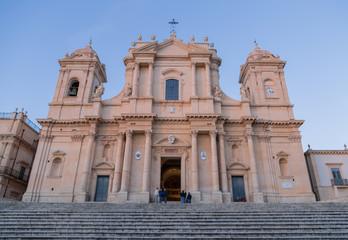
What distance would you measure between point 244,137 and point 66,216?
49.5ft

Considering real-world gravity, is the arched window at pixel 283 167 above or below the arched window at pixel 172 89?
below

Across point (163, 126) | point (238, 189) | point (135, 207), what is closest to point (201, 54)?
point (163, 126)

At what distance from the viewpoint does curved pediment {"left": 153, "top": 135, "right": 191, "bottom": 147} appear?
21969 millimetres

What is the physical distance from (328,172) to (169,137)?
50.4ft

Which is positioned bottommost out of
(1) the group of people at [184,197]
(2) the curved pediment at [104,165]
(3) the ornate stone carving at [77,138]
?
(1) the group of people at [184,197]

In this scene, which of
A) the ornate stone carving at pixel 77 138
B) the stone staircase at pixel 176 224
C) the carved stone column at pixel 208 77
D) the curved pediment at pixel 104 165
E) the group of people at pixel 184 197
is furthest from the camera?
the carved stone column at pixel 208 77

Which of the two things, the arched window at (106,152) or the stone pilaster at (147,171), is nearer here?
the stone pilaster at (147,171)

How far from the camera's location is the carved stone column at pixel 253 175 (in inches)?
793

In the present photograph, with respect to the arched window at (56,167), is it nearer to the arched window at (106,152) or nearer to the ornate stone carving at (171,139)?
the arched window at (106,152)

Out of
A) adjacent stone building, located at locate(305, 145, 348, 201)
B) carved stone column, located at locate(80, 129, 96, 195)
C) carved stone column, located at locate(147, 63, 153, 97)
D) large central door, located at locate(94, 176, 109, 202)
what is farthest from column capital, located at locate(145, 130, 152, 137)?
adjacent stone building, located at locate(305, 145, 348, 201)

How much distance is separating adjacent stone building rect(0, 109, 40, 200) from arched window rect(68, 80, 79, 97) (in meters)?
5.08

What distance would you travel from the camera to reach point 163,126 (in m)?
22.6

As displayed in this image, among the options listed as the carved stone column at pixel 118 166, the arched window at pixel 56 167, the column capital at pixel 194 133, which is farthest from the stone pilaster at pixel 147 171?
the arched window at pixel 56 167

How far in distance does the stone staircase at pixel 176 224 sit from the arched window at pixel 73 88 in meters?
14.3
